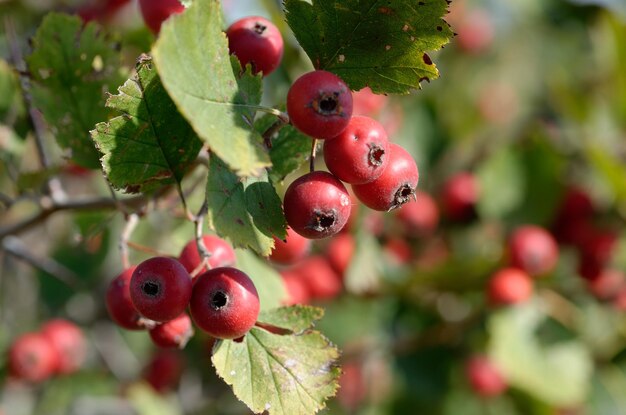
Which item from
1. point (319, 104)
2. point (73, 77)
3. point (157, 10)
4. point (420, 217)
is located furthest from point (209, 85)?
point (420, 217)

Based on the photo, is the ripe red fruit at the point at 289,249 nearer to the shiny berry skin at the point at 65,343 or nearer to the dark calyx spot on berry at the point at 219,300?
the dark calyx spot on berry at the point at 219,300

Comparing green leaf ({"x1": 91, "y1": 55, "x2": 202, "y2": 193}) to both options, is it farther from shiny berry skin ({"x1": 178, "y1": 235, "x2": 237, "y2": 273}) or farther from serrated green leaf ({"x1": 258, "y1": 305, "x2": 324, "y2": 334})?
serrated green leaf ({"x1": 258, "y1": 305, "x2": 324, "y2": 334})

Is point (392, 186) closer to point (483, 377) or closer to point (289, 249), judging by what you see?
point (289, 249)

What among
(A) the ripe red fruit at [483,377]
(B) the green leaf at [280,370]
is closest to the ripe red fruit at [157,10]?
(B) the green leaf at [280,370]

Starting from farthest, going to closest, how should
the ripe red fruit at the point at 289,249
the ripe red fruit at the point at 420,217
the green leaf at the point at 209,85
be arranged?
the ripe red fruit at the point at 420,217 → the ripe red fruit at the point at 289,249 → the green leaf at the point at 209,85

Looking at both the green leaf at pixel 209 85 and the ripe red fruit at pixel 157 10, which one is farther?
the ripe red fruit at pixel 157 10

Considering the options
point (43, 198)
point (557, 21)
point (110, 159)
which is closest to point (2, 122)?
point (43, 198)

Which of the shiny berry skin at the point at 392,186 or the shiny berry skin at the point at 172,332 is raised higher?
the shiny berry skin at the point at 392,186

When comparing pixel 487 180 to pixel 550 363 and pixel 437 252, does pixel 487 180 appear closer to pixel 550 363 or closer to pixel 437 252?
pixel 437 252
